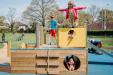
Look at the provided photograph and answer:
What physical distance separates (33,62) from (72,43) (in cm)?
161

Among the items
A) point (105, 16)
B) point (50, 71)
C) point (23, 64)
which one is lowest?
point (50, 71)

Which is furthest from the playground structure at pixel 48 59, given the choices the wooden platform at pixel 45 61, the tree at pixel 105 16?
the tree at pixel 105 16

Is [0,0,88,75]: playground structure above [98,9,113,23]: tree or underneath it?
underneath

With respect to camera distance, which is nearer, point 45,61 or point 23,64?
point 45,61

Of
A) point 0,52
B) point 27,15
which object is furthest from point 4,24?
point 0,52

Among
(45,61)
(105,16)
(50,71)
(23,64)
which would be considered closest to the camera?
(50,71)

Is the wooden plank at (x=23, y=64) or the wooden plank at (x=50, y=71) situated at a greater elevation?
the wooden plank at (x=23, y=64)

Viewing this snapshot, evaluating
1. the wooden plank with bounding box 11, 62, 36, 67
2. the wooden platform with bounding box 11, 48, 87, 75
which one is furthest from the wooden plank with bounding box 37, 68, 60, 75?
the wooden plank with bounding box 11, 62, 36, 67

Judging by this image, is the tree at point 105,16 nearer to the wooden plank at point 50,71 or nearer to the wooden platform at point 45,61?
the wooden platform at point 45,61

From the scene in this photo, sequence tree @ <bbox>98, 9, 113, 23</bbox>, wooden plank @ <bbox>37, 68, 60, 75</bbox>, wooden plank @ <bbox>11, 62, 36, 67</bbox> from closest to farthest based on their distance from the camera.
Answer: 1. wooden plank @ <bbox>37, 68, 60, 75</bbox>
2. wooden plank @ <bbox>11, 62, 36, 67</bbox>
3. tree @ <bbox>98, 9, 113, 23</bbox>

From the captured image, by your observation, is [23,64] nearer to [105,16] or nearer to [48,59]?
[48,59]

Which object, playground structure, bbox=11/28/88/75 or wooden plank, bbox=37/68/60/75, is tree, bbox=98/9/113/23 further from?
wooden plank, bbox=37/68/60/75

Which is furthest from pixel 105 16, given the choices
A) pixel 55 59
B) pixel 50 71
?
pixel 50 71

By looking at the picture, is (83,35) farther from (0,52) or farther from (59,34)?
(0,52)
